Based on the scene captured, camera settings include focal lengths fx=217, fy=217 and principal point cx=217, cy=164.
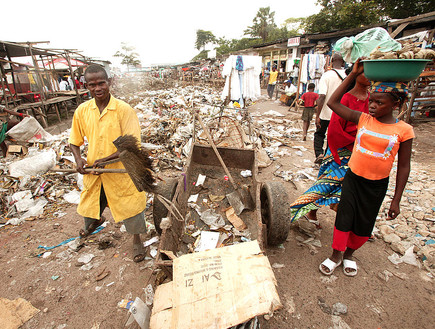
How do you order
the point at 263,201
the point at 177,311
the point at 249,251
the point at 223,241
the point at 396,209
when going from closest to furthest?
the point at 177,311, the point at 249,251, the point at 396,209, the point at 223,241, the point at 263,201

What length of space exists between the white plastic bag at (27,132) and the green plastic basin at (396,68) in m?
7.34

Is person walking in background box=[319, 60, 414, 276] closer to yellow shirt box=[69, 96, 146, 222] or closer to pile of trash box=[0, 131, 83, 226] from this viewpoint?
yellow shirt box=[69, 96, 146, 222]

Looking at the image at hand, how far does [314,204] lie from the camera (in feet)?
8.79

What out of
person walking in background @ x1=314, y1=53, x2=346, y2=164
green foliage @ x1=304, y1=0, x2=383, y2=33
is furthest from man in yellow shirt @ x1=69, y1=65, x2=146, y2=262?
green foliage @ x1=304, y1=0, x2=383, y2=33

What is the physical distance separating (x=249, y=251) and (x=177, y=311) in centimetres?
64

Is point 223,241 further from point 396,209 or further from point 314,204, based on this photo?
point 396,209

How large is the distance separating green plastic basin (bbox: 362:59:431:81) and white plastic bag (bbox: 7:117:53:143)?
7.34 metres

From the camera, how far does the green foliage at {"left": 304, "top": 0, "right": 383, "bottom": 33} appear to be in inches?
632

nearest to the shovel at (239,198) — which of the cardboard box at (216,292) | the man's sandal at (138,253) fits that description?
the man's sandal at (138,253)

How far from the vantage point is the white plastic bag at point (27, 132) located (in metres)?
5.61

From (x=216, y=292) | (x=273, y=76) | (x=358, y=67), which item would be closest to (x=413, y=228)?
(x=358, y=67)

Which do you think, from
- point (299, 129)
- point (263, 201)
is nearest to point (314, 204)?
point (263, 201)

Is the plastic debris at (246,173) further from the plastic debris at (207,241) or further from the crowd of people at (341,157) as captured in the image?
the plastic debris at (207,241)

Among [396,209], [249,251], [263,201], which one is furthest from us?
[263,201]
